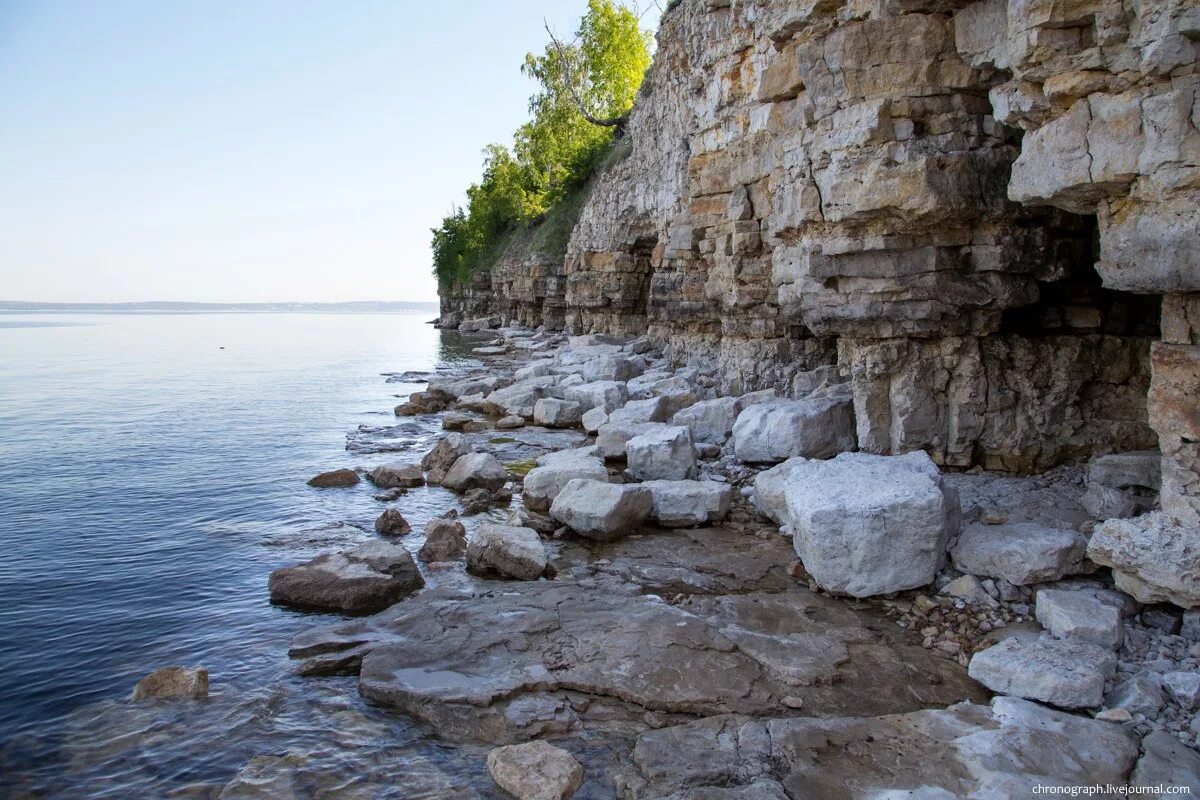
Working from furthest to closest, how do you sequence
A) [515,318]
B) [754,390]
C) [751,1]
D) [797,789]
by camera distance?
[515,318] → [754,390] → [751,1] → [797,789]

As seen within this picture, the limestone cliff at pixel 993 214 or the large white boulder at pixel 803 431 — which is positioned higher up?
the limestone cliff at pixel 993 214

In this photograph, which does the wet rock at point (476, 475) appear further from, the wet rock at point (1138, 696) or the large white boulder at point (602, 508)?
the wet rock at point (1138, 696)

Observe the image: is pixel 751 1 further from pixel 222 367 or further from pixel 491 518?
pixel 222 367

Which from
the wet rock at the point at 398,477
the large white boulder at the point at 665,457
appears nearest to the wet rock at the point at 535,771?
the large white boulder at the point at 665,457

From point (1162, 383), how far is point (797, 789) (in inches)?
168

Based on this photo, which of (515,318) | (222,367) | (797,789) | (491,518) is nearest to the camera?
(797,789)

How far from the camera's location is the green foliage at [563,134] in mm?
40406

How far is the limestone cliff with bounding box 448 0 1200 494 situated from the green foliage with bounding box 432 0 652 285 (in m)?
27.2

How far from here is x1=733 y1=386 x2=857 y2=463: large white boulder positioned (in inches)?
410

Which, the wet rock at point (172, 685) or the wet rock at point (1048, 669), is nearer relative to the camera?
the wet rock at point (1048, 669)

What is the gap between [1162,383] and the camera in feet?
19.7

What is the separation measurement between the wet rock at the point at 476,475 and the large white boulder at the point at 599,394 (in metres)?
4.63

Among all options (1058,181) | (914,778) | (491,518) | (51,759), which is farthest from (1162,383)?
(51,759)

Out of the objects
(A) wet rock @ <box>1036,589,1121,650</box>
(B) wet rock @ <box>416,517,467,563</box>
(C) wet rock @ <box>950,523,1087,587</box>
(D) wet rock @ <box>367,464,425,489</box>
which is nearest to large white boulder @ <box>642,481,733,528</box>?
(B) wet rock @ <box>416,517,467,563</box>
